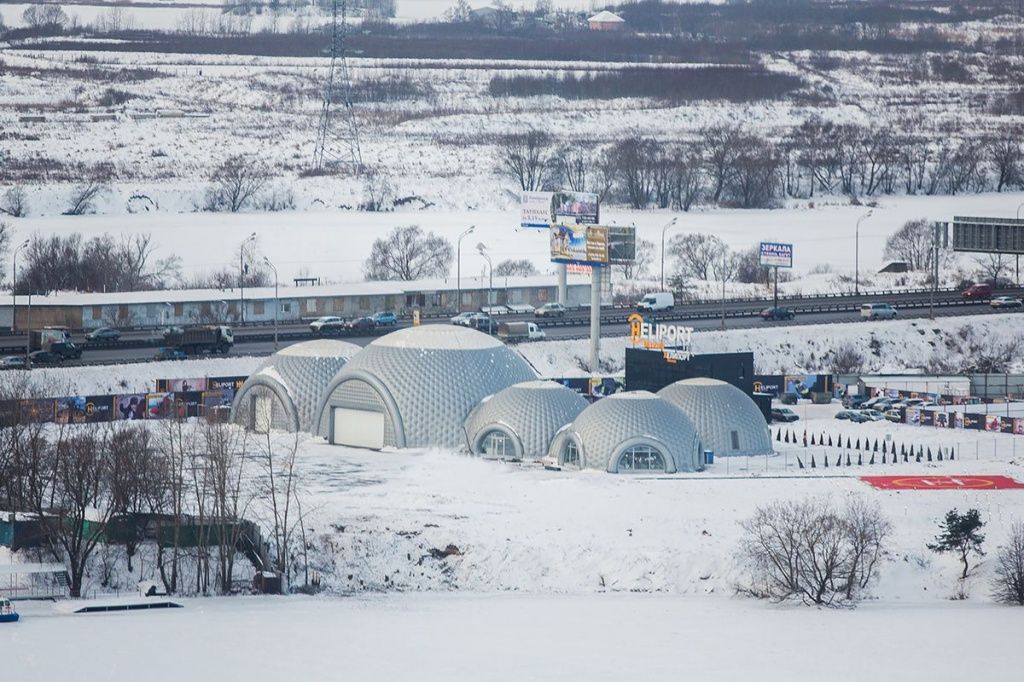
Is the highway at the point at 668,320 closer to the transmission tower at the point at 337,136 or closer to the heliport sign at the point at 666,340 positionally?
the heliport sign at the point at 666,340

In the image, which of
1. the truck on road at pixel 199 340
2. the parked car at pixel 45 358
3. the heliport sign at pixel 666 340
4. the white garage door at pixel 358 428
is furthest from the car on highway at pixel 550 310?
the white garage door at pixel 358 428

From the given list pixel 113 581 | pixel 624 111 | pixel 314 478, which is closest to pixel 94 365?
pixel 314 478

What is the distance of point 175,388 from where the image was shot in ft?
257

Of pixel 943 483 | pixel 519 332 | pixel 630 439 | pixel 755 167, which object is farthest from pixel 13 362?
pixel 755 167

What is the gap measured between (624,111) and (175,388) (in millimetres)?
103332

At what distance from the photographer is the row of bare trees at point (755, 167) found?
146375mm

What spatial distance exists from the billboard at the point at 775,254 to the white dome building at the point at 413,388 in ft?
104

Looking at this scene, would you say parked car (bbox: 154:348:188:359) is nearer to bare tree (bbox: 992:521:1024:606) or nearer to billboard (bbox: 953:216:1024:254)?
billboard (bbox: 953:216:1024:254)

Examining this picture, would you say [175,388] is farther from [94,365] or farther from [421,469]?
[421,469]

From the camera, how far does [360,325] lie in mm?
95062

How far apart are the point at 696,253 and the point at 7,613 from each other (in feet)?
267

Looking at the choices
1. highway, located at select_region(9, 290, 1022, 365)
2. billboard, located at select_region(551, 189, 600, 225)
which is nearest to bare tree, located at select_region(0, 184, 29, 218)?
highway, located at select_region(9, 290, 1022, 365)

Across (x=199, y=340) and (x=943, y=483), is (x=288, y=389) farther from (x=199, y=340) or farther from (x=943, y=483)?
(x=943, y=483)

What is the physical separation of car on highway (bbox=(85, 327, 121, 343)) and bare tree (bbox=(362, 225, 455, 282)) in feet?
89.3
